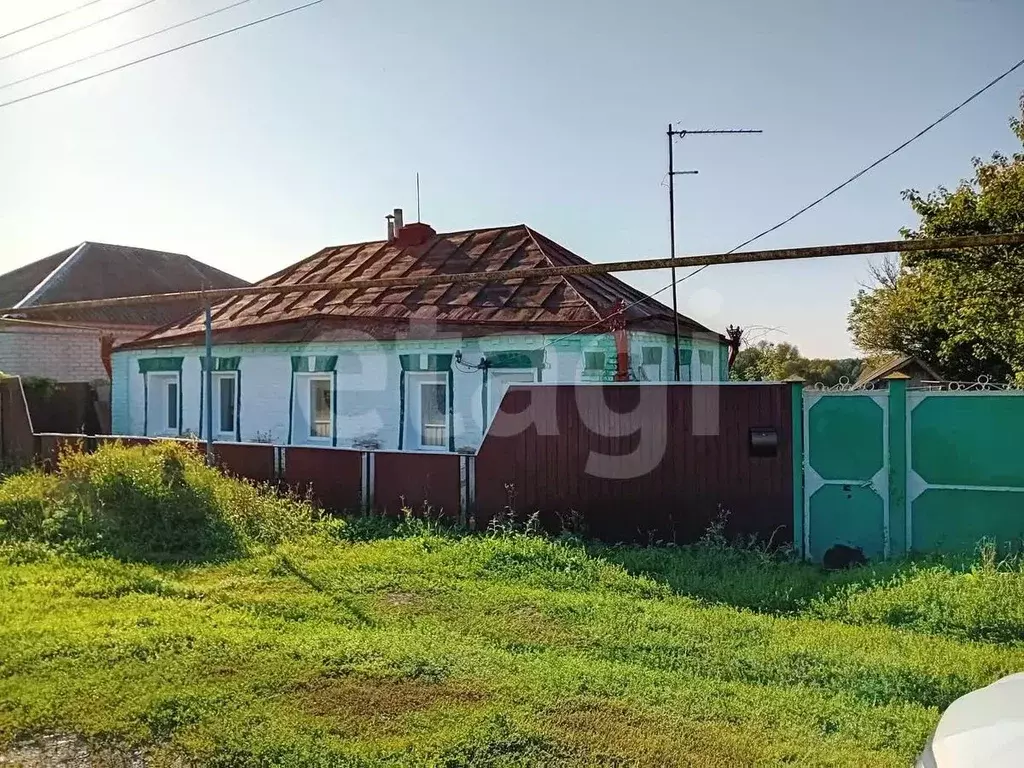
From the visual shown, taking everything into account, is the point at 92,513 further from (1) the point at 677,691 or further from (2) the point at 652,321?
(2) the point at 652,321

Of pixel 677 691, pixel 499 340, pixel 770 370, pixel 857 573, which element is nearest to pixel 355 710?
pixel 677 691

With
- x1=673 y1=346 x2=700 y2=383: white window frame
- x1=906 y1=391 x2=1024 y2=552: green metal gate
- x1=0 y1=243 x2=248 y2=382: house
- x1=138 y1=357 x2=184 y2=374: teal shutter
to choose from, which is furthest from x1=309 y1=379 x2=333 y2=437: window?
x1=906 y1=391 x2=1024 y2=552: green metal gate

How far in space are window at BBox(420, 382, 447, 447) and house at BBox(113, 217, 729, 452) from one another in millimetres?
25

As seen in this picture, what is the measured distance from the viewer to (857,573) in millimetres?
7316

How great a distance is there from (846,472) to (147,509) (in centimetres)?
775

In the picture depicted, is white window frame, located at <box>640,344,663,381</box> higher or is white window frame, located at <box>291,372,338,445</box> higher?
white window frame, located at <box>640,344,663,381</box>

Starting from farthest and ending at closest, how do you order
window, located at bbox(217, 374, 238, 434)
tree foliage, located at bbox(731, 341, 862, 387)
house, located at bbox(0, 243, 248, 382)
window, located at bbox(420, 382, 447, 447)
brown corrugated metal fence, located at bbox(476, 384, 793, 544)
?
tree foliage, located at bbox(731, 341, 862, 387)
house, located at bbox(0, 243, 248, 382)
window, located at bbox(217, 374, 238, 434)
window, located at bbox(420, 382, 447, 447)
brown corrugated metal fence, located at bbox(476, 384, 793, 544)

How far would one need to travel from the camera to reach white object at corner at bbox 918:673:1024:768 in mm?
2322

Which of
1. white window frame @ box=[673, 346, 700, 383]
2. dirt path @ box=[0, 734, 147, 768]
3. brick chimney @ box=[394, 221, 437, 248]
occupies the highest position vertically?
brick chimney @ box=[394, 221, 437, 248]

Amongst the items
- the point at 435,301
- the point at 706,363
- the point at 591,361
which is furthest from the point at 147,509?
the point at 706,363

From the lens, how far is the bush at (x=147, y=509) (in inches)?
334

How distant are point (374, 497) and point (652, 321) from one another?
5648mm

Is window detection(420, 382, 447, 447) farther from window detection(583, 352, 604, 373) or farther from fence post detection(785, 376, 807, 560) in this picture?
fence post detection(785, 376, 807, 560)

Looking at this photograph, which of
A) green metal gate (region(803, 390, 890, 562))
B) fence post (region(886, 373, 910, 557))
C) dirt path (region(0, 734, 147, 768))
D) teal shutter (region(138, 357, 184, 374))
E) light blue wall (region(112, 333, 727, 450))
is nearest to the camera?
dirt path (region(0, 734, 147, 768))
